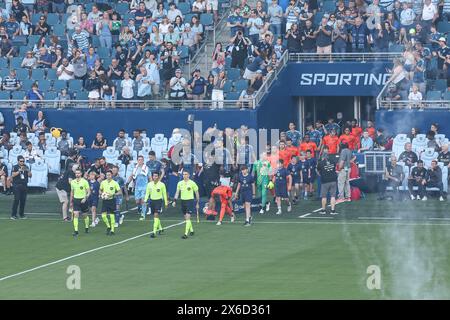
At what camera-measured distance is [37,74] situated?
47.7 meters

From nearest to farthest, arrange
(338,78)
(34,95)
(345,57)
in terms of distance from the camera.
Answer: (345,57) → (338,78) → (34,95)

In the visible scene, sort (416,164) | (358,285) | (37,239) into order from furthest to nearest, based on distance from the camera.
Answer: (416,164)
(37,239)
(358,285)

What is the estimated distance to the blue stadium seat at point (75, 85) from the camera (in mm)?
46562

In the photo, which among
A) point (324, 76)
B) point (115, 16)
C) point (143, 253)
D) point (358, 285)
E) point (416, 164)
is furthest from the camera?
point (115, 16)

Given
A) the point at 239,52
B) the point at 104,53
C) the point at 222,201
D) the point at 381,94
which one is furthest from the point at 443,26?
the point at 104,53

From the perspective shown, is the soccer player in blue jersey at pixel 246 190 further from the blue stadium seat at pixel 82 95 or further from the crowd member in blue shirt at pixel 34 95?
the crowd member in blue shirt at pixel 34 95

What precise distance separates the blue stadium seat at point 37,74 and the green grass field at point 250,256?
8290 millimetres

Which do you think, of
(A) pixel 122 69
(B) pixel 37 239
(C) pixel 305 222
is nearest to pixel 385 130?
(C) pixel 305 222

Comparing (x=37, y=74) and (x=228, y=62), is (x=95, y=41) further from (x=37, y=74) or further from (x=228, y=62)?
(x=228, y=62)

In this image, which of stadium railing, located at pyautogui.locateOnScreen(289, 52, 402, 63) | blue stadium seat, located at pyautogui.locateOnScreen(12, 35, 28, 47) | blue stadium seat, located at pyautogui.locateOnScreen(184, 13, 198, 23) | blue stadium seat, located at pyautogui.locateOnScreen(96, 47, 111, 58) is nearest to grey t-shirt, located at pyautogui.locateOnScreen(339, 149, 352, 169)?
stadium railing, located at pyautogui.locateOnScreen(289, 52, 402, 63)

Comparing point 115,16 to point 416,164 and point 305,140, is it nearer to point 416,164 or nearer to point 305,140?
point 305,140

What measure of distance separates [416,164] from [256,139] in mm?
5718

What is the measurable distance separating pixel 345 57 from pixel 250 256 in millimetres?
14599
